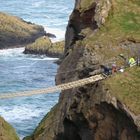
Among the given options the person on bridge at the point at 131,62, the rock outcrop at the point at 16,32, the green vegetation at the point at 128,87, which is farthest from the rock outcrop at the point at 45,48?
the green vegetation at the point at 128,87

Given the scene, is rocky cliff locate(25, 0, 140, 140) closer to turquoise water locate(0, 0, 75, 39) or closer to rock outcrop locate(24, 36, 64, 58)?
rock outcrop locate(24, 36, 64, 58)

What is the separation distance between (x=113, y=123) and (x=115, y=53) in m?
5.27

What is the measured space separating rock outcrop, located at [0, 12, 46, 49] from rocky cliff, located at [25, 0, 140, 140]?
51.8 meters

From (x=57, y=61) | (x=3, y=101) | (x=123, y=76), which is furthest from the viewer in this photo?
(x=57, y=61)

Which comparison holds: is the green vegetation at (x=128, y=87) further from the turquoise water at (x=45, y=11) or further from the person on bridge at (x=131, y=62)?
the turquoise water at (x=45, y=11)

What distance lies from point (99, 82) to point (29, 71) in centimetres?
4336

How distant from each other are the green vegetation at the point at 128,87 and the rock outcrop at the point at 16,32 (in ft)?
199

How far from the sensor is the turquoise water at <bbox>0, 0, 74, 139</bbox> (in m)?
55.5

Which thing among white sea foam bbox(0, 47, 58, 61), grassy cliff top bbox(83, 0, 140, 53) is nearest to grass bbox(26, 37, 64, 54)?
white sea foam bbox(0, 47, 58, 61)

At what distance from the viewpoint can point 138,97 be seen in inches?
1141

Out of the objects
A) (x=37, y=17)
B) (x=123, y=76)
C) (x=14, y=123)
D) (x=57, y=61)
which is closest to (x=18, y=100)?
(x=14, y=123)

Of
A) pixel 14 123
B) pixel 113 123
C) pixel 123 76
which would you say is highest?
pixel 123 76

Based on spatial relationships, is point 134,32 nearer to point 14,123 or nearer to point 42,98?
point 14,123

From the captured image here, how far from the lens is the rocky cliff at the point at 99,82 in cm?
2917
